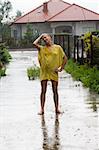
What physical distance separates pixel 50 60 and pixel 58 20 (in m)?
60.4

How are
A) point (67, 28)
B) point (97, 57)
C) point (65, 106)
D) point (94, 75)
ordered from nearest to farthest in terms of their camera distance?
1. point (65, 106)
2. point (94, 75)
3. point (97, 57)
4. point (67, 28)

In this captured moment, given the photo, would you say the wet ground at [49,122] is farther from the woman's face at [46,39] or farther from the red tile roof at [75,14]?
the red tile roof at [75,14]

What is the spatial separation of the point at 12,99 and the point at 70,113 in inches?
122

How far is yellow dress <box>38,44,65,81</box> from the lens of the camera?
1186 cm

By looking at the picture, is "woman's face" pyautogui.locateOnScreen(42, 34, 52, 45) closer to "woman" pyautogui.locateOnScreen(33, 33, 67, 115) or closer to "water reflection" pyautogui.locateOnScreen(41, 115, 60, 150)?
"woman" pyautogui.locateOnScreen(33, 33, 67, 115)

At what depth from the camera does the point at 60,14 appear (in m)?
73.9

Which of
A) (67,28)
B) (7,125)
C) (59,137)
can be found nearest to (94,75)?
(7,125)

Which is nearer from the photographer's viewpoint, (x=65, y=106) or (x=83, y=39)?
(x=65, y=106)

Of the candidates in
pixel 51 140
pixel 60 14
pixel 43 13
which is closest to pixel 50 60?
pixel 51 140

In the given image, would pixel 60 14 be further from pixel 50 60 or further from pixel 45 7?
pixel 50 60

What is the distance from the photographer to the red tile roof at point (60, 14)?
72.4m

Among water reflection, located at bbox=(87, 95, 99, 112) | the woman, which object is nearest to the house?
water reflection, located at bbox=(87, 95, 99, 112)

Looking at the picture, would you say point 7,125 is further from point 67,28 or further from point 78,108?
point 67,28

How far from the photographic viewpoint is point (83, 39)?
77.7ft
